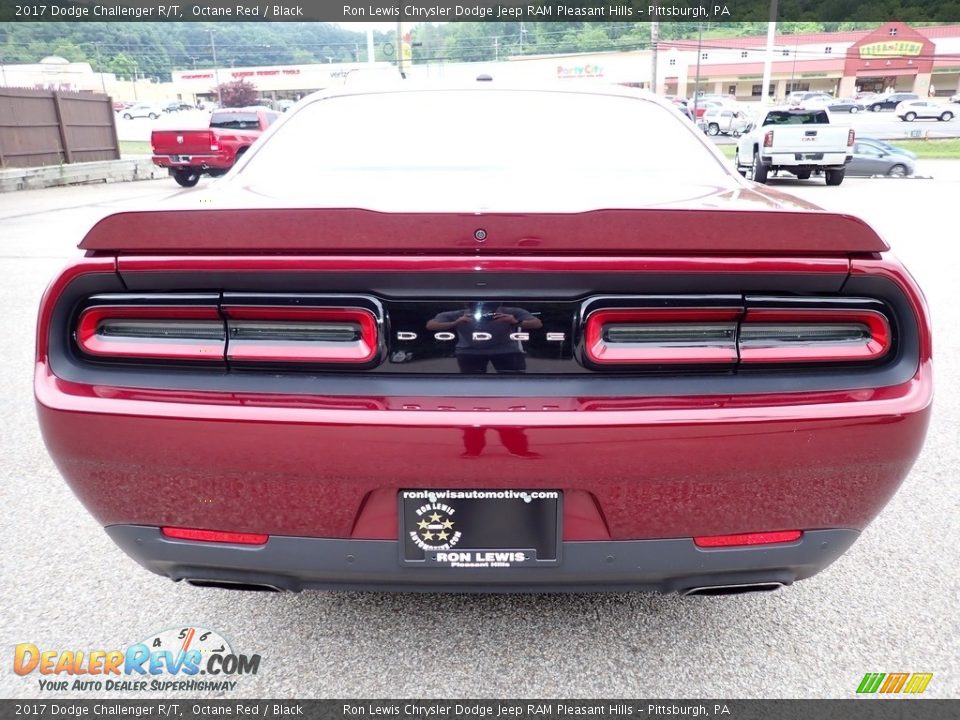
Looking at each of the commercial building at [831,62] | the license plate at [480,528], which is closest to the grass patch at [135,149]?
the license plate at [480,528]

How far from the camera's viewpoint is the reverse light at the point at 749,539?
1.61 m

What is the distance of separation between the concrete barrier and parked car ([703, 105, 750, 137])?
30543 mm

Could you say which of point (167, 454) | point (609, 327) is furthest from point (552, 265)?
point (167, 454)

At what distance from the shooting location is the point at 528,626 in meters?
2.09

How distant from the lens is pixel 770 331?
5.19ft

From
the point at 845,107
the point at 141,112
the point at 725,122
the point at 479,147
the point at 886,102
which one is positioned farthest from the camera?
the point at 141,112

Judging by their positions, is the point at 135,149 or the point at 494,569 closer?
the point at 494,569

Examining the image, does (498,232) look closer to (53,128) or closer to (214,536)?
(214,536)

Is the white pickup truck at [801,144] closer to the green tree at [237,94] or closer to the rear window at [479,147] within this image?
the rear window at [479,147]

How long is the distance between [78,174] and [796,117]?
18.3 metres

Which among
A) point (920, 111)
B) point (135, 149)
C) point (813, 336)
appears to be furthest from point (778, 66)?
point (813, 336)

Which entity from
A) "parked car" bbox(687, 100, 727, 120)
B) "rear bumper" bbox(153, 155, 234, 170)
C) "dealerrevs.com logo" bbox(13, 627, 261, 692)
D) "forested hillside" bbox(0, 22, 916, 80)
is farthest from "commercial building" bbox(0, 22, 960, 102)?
"dealerrevs.com logo" bbox(13, 627, 261, 692)

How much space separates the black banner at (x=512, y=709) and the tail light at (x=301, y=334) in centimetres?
93

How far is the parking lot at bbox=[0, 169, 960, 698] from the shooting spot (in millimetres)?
1896
